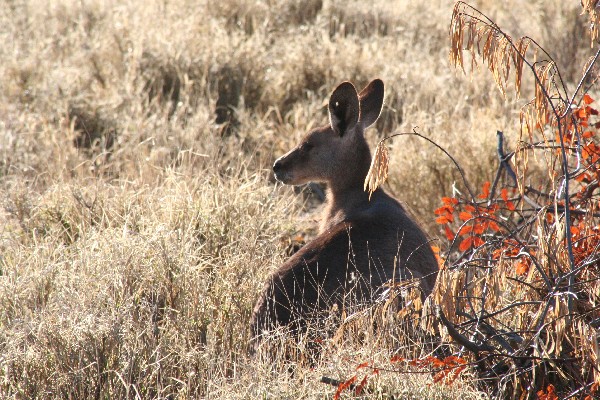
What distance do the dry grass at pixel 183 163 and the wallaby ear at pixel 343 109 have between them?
2.55 feet

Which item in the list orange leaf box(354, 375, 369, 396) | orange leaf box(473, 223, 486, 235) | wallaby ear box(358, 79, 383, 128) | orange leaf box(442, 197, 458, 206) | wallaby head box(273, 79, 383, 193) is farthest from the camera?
wallaby ear box(358, 79, 383, 128)

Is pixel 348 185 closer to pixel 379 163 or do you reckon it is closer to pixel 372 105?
pixel 372 105

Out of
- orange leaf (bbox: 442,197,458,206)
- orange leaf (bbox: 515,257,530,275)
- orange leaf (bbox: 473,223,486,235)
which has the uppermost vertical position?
orange leaf (bbox: 442,197,458,206)

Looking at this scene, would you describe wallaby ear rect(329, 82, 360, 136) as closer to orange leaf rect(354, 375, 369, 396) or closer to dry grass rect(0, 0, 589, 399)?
dry grass rect(0, 0, 589, 399)

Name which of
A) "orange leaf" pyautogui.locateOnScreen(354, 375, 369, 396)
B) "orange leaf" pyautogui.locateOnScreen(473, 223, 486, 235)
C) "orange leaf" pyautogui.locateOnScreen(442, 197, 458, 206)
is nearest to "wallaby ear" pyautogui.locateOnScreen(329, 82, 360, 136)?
"orange leaf" pyautogui.locateOnScreen(442, 197, 458, 206)

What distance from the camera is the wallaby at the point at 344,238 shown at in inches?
200

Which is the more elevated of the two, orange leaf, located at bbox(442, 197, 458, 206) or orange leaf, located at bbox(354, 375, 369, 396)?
orange leaf, located at bbox(442, 197, 458, 206)

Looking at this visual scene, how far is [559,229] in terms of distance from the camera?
11.9 feet

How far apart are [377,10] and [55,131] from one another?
6191 millimetres

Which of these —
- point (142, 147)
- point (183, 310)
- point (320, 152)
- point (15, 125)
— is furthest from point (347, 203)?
point (15, 125)

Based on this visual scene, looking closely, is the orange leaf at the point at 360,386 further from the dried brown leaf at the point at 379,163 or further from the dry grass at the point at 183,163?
the dried brown leaf at the point at 379,163

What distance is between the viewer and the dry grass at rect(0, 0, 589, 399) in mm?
4605

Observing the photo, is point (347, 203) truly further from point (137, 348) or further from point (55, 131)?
point (55, 131)

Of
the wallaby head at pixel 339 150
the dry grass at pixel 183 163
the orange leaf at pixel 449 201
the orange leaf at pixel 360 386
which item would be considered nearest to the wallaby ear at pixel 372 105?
the wallaby head at pixel 339 150
